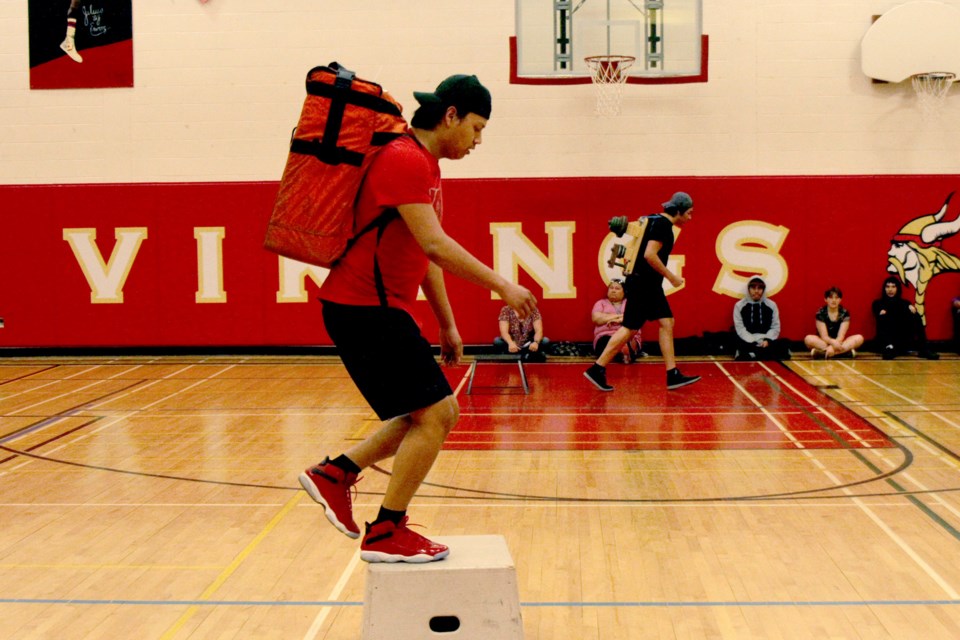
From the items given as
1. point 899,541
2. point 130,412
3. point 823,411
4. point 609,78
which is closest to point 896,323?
point 823,411

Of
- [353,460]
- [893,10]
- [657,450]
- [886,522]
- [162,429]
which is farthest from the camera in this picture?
[893,10]

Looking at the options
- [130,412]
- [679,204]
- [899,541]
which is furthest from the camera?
[679,204]

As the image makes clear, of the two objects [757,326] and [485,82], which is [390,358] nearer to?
[757,326]

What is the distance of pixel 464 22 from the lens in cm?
1295

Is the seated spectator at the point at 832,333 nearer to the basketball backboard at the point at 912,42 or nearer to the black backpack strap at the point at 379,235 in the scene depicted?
the basketball backboard at the point at 912,42

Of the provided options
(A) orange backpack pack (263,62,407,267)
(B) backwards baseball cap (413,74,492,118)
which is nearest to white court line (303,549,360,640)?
(A) orange backpack pack (263,62,407,267)

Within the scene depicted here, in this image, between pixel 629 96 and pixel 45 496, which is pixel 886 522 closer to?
pixel 45 496

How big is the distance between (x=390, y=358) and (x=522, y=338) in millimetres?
8838

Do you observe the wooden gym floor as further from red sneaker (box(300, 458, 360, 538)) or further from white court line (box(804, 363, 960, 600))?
red sneaker (box(300, 458, 360, 538))

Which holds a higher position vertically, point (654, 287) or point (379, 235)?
point (379, 235)

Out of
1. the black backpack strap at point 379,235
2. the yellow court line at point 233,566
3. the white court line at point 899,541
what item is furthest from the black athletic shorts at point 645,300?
the black backpack strap at point 379,235

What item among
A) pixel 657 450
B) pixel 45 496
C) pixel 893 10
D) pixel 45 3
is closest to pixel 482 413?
pixel 657 450

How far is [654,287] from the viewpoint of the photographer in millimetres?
9992

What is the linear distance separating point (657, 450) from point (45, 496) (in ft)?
12.6
